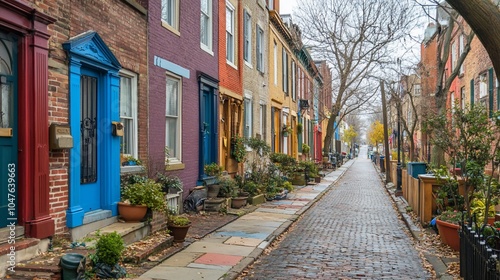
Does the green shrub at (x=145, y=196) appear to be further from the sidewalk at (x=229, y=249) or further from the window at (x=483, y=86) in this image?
the window at (x=483, y=86)

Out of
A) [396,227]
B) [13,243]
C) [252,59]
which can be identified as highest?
[252,59]

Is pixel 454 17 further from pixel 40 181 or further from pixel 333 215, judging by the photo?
pixel 40 181

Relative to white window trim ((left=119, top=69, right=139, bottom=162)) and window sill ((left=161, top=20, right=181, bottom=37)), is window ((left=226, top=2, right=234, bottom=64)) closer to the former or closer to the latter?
window sill ((left=161, top=20, right=181, bottom=37))

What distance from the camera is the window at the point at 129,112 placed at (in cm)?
955

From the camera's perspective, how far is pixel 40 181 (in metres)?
6.45

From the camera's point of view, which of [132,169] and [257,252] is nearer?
[257,252]

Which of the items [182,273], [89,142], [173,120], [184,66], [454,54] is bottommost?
[182,273]

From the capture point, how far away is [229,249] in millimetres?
8828

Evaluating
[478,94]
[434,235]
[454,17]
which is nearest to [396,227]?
[434,235]

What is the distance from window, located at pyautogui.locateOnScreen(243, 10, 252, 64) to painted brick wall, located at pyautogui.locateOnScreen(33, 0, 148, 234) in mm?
8255

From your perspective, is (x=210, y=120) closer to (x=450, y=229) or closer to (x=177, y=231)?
(x=177, y=231)

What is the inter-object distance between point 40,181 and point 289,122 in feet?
68.7

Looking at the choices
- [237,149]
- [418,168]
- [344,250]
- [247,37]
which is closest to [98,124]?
[344,250]

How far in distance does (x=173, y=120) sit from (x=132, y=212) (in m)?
3.93
